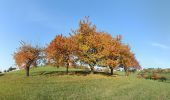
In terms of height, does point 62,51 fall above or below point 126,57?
above

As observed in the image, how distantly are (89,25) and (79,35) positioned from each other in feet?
12.1

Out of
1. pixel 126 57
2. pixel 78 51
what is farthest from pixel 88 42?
pixel 126 57

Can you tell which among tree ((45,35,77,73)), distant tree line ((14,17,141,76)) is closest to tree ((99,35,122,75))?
distant tree line ((14,17,141,76))

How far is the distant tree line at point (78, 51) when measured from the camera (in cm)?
7450

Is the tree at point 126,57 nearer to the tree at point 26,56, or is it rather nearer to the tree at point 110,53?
the tree at point 110,53

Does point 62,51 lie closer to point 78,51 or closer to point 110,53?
point 78,51

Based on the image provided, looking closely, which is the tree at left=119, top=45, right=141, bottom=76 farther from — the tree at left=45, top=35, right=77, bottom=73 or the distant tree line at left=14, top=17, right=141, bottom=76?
the tree at left=45, top=35, right=77, bottom=73

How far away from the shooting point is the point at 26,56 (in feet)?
247

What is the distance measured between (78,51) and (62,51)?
3.97 meters

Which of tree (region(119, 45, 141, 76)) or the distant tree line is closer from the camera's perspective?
the distant tree line

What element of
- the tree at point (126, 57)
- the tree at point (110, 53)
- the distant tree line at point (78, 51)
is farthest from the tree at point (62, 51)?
the tree at point (126, 57)

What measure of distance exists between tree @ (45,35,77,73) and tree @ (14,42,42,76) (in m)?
3.51

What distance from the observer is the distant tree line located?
74.5 metres

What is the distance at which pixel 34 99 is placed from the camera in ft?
96.8
